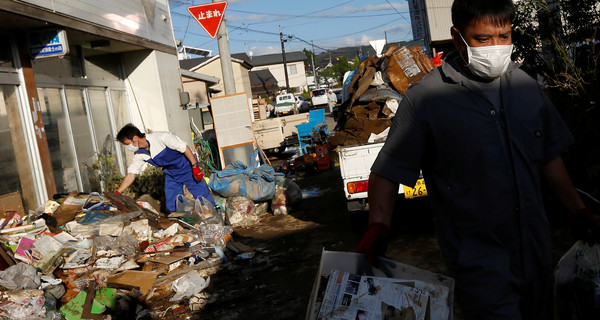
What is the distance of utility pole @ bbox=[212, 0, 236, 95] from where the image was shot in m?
14.0

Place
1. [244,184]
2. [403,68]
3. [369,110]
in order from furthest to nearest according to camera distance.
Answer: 1. [244,184]
2. [403,68]
3. [369,110]

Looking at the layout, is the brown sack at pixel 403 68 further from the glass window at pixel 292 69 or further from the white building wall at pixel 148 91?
the glass window at pixel 292 69

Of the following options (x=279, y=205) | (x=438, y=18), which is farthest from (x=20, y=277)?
(x=438, y=18)

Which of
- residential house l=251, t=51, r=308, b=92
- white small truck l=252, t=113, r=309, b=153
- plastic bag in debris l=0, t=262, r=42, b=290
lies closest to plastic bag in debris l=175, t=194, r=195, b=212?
plastic bag in debris l=0, t=262, r=42, b=290

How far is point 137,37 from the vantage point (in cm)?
1138

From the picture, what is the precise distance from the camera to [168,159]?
8094 millimetres

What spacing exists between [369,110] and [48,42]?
15.8 ft

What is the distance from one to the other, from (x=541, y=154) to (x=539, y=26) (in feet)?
24.9

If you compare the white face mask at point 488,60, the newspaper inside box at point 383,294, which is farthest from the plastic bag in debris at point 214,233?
the white face mask at point 488,60

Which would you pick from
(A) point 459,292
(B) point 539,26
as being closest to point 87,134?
(B) point 539,26

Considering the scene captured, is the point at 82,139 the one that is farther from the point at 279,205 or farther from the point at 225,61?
the point at 225,61

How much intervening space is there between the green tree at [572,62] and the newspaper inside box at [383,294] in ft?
16.9

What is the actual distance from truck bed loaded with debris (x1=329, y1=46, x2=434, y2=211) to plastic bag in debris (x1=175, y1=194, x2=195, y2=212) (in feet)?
7.43

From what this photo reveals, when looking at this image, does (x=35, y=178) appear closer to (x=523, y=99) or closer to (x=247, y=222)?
(x=247, y=222)
